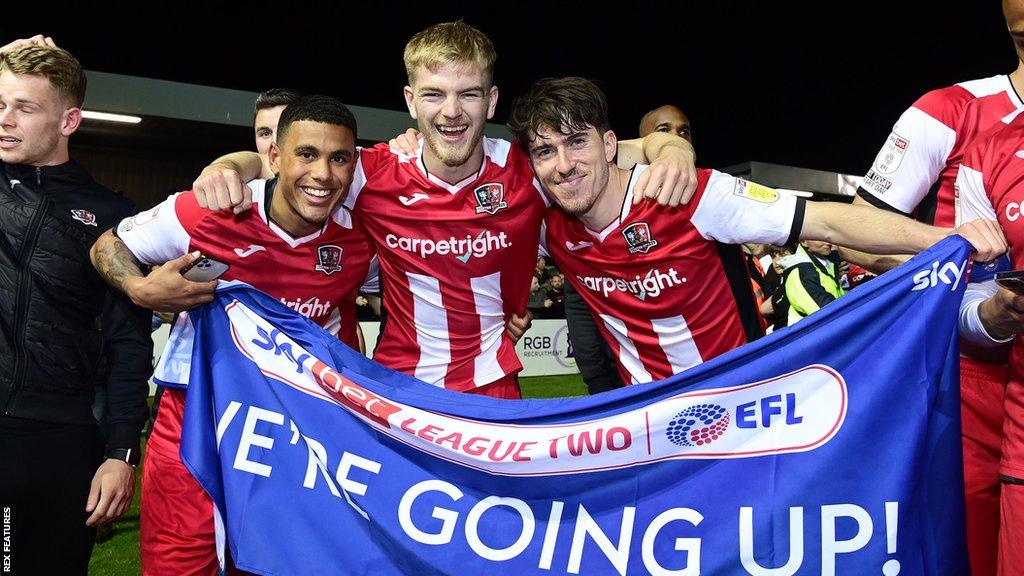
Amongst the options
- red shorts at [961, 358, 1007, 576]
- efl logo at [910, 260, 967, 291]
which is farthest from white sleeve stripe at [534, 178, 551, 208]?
red shorts at [961, 358, 1007, 576]

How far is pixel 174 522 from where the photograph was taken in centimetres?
250

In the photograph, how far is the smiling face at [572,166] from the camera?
2691mm

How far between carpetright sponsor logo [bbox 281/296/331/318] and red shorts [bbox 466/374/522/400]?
23.8 inches

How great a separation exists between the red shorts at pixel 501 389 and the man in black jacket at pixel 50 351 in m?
1.14

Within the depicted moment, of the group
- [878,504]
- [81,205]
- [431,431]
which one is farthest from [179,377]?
[878,504]

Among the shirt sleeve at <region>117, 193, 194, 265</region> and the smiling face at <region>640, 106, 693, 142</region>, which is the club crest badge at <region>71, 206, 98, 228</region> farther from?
the smiling face at <region>640, 106, 693, 142</region>

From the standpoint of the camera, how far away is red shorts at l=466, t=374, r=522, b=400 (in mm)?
2891

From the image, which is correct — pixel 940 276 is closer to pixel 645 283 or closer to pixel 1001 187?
pixel 1001 187

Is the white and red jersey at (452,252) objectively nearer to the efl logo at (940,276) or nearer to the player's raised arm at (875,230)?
the player's raised arm at (875,230)

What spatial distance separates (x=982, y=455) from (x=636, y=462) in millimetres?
966

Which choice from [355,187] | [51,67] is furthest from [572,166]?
[51,67]

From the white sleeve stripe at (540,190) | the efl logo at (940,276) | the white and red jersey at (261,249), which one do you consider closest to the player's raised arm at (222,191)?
the white and red jersey at (261,249)

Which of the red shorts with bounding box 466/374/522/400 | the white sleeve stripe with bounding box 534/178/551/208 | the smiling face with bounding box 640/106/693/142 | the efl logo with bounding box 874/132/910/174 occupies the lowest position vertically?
the red shorts with bounding box 466/374/522/400

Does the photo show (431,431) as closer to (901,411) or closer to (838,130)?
(901,411)
